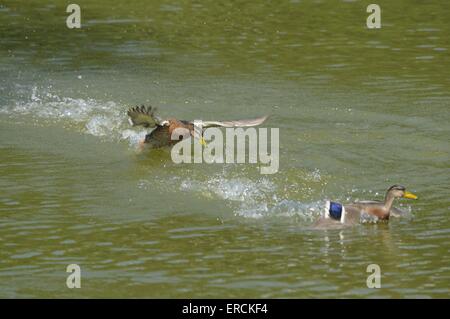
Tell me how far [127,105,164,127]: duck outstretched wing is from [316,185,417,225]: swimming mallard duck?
3.65 m

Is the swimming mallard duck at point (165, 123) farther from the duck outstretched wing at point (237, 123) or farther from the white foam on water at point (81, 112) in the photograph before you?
the white foam on water at point (81, 112)

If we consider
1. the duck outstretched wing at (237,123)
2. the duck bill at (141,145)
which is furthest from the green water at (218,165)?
the duck outstretched wing at (237,123)

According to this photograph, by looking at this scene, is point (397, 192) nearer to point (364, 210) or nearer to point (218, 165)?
point (364, 210)

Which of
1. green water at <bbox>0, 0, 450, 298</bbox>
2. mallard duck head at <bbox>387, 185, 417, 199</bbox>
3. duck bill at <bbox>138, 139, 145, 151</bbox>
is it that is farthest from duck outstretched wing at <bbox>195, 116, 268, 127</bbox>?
mallard duck head at <bbox>387, 185, 417, 199</bbox>

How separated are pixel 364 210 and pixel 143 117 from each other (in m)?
3.91

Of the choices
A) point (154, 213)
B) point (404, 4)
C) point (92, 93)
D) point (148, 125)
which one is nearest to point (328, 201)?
point (154, 213)

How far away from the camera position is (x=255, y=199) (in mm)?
12906

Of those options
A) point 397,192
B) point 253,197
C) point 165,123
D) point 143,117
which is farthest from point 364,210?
point 143,117

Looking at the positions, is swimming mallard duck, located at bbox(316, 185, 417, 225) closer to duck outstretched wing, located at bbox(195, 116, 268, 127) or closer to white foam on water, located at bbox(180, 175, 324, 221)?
white foam on water, located at bbox(180, 175, 324, 221)

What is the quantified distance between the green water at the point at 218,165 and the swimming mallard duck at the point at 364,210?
5.0 inches

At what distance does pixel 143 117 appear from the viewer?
14.9 m

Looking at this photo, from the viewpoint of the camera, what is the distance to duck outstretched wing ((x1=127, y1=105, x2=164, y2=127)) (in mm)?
14789

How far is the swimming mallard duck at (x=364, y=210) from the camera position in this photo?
38.9 feet

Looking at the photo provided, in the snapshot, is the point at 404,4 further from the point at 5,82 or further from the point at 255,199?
the point at 255,199
